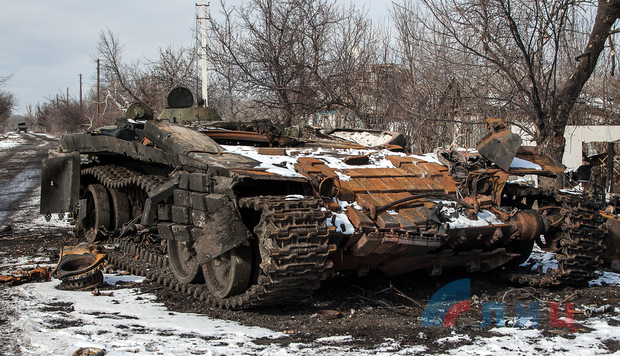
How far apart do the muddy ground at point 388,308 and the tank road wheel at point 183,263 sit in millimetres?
212

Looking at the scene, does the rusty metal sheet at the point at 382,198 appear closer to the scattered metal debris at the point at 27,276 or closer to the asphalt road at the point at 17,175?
the scattered metal debris at the point at 27,276

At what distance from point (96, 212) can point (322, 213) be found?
17.8 feet

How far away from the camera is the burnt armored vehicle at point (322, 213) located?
475 centimetres

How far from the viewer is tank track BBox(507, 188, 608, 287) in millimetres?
5805

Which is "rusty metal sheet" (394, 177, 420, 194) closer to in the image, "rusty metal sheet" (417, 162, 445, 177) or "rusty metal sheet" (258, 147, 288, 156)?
"rusty metal sheet" (417, 162, 445, 177)

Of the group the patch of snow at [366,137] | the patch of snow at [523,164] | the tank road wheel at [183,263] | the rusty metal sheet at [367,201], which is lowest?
the tank road wheel at [183,263]

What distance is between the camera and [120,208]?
873 cm

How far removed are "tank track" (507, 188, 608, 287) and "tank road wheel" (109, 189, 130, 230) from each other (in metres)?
5.77

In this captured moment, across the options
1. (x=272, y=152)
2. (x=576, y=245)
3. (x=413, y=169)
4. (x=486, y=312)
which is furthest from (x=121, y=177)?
(x=576, y=245)

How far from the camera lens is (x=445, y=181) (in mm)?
6262

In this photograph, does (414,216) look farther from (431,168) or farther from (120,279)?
(120,279)

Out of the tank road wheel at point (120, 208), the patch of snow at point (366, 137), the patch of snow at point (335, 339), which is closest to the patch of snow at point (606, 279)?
the patch of snow at point (366, 137)

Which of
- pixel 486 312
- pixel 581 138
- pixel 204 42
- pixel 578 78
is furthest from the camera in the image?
pixel 204 42

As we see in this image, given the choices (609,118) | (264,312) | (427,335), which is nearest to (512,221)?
(427,335)
